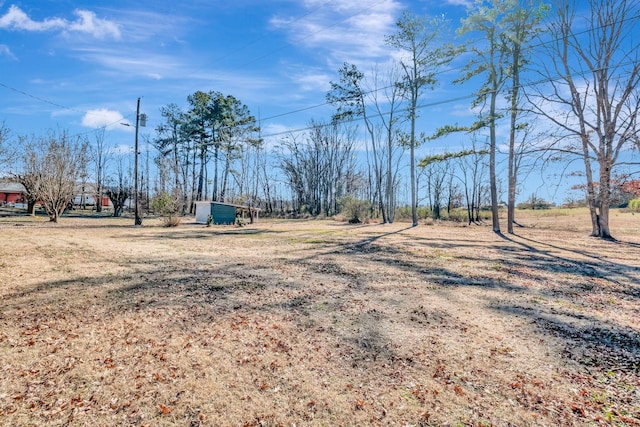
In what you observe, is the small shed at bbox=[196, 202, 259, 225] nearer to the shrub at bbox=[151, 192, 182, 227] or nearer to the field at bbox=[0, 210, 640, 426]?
the shrub at bbox=[151, 192, 182, 227]

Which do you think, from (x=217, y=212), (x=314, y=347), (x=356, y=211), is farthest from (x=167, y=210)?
(x=314, y=347)

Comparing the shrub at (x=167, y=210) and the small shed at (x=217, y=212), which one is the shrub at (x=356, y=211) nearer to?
the small shed at (x=217, y=212)

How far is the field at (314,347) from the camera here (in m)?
2.26

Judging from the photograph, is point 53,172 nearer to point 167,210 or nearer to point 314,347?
point 167,210

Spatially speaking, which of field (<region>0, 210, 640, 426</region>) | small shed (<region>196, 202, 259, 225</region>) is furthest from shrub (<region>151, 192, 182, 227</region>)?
field (<region>0, 210, 640, 426</region>)

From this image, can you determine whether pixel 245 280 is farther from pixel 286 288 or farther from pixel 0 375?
pixel 0 375

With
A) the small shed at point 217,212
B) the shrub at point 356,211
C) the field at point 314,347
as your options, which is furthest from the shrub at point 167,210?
the field at point 314,347

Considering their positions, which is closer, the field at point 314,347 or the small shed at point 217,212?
the field at point 314,347

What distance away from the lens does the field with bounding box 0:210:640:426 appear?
2.26 meters

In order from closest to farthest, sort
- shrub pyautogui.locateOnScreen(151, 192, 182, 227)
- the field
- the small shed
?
the field
shrub pyautogui.locateOnScreen(151, 192, 182, 227)
the small shed

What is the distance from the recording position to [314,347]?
10.5 ft

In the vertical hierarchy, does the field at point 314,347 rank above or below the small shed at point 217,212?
below

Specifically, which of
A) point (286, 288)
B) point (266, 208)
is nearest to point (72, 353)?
point (286, 288)

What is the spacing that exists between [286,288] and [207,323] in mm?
1646
